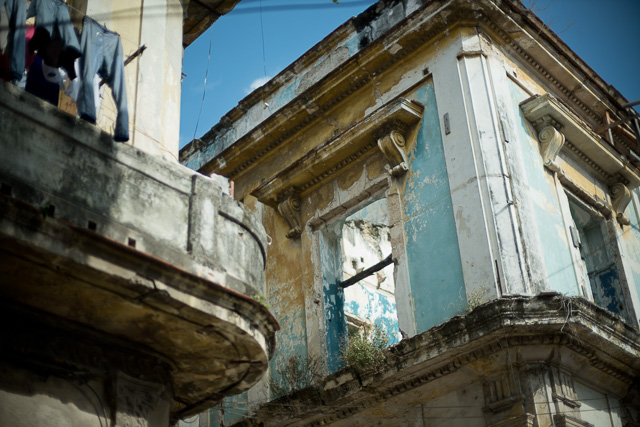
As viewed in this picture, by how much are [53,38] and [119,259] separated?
198 cm

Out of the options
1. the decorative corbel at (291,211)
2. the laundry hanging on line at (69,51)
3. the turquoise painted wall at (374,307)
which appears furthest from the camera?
the turquoise painted wall at (374,307)

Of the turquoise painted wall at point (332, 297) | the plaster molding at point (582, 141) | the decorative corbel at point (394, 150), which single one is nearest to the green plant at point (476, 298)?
the turquoise painted wall at point (332, 297)

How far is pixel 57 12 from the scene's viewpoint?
7.33 meters

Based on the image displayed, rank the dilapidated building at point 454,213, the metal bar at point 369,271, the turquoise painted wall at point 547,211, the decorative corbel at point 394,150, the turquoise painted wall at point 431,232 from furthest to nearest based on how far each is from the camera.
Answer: the decorative corbel at point 394,150 < the metal bar at point 369,271 < the turquoise painted wall at point 547,211 < the turquoise painted wall at point 431,232 < the dilapidated building at point 454,213

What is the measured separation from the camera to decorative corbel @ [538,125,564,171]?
12.2m

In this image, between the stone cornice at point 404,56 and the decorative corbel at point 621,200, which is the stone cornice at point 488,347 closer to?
the decorative corbel at point 621,200

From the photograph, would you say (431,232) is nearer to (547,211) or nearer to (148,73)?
(547,211)

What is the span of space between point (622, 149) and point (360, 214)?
614cm

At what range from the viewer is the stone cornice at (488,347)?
9688mm

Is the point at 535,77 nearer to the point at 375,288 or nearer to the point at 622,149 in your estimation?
the point at 622,149

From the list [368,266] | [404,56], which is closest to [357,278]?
[404,56]

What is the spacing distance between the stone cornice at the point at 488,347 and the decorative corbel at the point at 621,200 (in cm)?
331

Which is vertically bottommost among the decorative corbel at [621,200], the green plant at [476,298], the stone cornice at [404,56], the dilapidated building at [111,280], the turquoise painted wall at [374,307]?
the dilapidated building at [111,280]

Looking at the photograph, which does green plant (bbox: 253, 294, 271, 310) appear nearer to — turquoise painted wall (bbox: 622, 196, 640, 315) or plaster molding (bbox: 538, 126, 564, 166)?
plaster molding (bbox: 538, 126, 564, 166)
